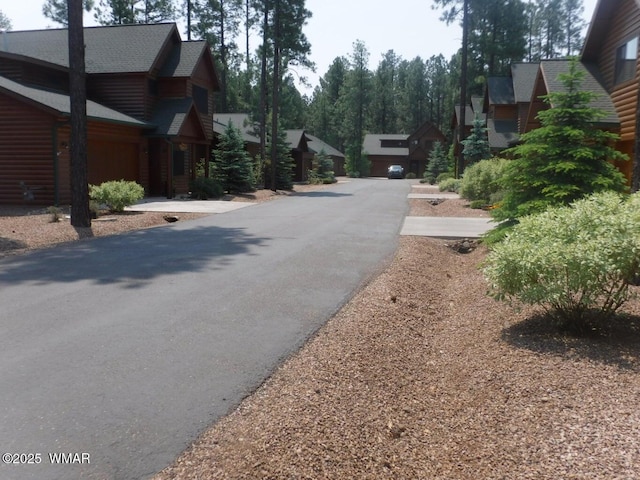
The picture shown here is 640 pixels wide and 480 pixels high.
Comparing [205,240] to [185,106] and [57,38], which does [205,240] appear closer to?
[185,106]

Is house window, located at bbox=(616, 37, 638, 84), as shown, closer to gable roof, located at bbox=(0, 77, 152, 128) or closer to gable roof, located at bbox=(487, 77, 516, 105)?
gable roof, located at bbox=(0, 77, 152, 128)

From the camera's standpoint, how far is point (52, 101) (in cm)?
2095

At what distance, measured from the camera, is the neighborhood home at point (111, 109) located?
67.3 ft

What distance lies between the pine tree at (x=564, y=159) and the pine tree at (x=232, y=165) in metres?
20.5

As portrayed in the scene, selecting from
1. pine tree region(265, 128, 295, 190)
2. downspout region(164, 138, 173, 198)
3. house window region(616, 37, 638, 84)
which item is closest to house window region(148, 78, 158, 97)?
downspout region(164, 138, 173, 198)

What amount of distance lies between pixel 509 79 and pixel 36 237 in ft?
125

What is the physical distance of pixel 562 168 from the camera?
9.53 meters

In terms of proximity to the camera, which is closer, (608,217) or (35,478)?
(35,478)

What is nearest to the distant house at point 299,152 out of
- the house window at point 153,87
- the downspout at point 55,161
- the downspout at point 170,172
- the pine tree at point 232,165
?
the pine tree at point 232,165

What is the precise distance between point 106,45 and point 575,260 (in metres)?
29.4

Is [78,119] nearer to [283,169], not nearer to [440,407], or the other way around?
[440,407]

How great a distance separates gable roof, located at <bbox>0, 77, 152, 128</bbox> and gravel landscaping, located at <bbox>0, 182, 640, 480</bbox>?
17.1m

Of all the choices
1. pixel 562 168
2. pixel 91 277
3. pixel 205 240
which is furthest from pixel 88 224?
pixel 562 168

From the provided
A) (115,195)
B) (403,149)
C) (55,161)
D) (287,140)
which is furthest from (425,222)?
(403,149)
